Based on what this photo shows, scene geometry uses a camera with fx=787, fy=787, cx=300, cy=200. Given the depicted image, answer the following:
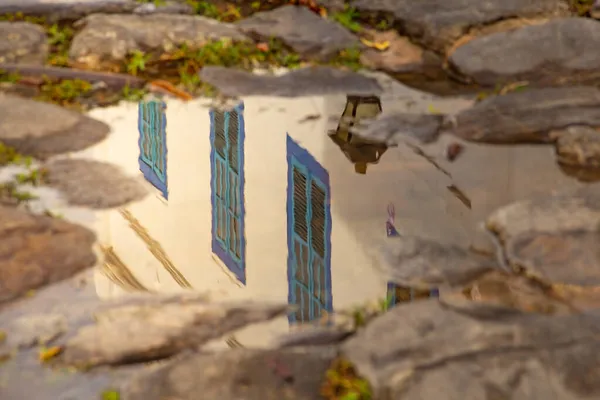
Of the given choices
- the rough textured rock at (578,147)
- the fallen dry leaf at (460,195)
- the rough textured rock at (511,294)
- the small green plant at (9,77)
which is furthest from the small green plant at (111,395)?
the small green plant at (9,77)

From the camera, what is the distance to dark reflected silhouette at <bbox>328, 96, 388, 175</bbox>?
2.98 meters

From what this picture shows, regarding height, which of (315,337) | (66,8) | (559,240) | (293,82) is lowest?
(315,337)

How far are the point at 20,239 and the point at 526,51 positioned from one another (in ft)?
8.89

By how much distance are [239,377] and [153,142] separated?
165cm

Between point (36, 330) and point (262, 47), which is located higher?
point (262, 47)

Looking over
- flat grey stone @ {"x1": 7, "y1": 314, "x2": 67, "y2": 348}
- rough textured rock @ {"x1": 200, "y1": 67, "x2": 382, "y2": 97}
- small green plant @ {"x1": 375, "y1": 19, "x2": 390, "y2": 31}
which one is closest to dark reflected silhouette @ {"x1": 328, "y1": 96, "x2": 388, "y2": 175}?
rough textured rock @ {"x1": 200, "y1": 67, "x2": 382, "y2": 97}

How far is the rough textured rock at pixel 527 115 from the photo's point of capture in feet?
10.4

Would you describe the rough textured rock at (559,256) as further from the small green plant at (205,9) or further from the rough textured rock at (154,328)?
the small green plant at (205,9)

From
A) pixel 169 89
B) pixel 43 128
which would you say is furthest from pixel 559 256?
pixel 169 89

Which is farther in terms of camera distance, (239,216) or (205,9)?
(205,9)

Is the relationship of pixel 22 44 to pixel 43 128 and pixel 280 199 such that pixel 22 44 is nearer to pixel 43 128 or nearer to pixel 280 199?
pixel 43 128

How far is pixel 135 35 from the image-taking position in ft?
13.7

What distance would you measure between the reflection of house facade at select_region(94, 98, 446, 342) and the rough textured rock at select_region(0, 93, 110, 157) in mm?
104

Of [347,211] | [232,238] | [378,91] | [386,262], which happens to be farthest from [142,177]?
[378,91]
